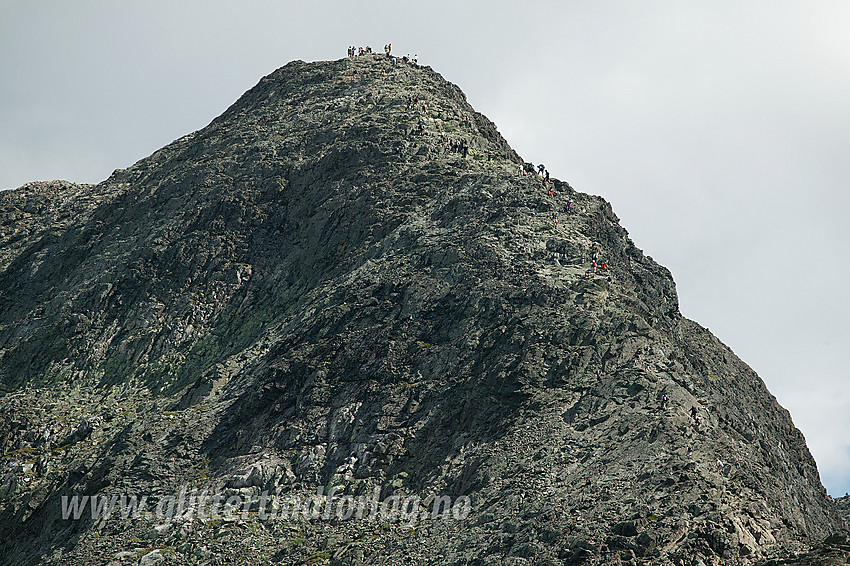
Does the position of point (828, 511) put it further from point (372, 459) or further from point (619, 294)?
point (372, 459)

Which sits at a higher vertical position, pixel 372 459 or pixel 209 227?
pixel 209 227

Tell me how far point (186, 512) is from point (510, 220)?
1245 inches

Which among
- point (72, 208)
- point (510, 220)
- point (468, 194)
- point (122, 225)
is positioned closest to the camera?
point (510, 220)

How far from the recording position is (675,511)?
44.1 m

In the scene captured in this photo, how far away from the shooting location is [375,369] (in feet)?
208

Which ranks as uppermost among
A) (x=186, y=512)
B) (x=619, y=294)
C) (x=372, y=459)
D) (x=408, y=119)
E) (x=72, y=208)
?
(x=408, y=119)

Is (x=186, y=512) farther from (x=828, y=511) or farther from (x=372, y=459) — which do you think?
(x=828, y=511)

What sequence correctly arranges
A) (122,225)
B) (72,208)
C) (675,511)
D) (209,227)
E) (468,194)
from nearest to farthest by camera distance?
1. (675,511)
2. (468,194)
3. (209,227)
4. (122,225)
5. (72,208)

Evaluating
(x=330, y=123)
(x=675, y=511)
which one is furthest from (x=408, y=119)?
(x=675, y=511)

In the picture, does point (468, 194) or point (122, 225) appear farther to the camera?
point (122, 225)

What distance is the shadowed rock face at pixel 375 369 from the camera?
48812 mm

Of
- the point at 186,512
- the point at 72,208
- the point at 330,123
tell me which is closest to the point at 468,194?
the point at 330,123

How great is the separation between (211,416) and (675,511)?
33161mm

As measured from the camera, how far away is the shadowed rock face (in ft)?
160
